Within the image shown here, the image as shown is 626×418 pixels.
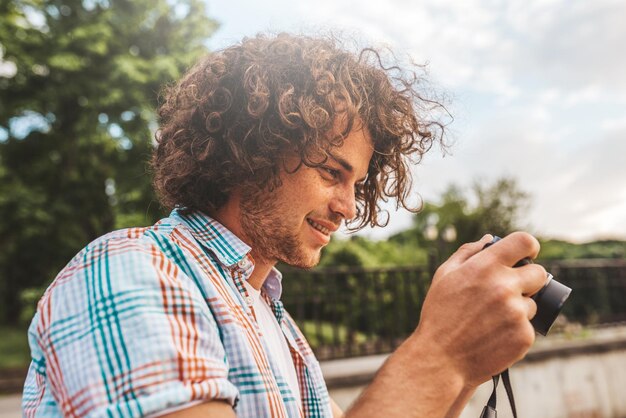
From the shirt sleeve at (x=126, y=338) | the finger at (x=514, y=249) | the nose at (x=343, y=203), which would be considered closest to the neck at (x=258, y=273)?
the nose at (x=343, y=203)

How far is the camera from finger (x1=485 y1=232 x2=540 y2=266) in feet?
3.10

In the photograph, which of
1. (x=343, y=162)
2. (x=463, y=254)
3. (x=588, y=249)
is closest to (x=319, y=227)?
(x=343, y=162)

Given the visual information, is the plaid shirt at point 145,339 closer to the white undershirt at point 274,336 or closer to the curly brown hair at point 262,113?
the white undershirt at point 274,336

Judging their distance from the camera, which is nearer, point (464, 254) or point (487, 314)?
point (487, 314)

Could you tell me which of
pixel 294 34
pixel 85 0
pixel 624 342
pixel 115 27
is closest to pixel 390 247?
pixel 624 342

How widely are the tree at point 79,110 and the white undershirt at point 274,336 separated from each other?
10428 millimetres

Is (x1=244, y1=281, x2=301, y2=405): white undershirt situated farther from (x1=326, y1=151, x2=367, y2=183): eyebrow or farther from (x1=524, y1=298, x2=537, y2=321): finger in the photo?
(x1=524, y1=298, x2=537, y2=321): finger

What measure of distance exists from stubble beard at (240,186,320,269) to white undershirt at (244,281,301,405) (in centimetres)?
13

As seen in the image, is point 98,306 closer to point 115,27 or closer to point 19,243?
point 115,27

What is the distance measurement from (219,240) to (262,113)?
583 millimetres

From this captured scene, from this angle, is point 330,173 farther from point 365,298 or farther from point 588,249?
point 588,249

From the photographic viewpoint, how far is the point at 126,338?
833 mm

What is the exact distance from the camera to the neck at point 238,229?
1.48 meters

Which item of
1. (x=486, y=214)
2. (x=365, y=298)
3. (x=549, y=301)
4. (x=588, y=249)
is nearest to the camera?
(x=549, y=301)
